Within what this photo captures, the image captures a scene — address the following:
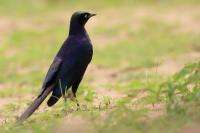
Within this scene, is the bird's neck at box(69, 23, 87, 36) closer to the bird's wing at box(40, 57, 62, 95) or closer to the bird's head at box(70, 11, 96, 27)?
the bird's head at box(70, 11, 96, 27)

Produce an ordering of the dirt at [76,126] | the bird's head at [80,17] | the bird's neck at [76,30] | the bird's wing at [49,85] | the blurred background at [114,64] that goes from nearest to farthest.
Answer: the dirt at [76,126], the blurred background at [114,64], the bird's wing at [49,85], the bird's neck at [76,30], the bird's head at [80,17]

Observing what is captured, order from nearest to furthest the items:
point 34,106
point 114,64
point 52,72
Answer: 1. point 34,106
2. point 52,72
3. point 114,64

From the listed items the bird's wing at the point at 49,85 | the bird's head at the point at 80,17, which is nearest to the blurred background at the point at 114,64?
the bird's wing at the point at 49,85

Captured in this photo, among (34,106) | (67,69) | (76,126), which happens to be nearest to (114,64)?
(67,69)

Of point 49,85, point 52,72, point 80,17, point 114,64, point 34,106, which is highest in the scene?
point 80,17

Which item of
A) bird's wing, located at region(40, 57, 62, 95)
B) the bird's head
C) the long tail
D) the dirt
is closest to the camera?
the dirt

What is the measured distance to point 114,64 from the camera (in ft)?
44.1

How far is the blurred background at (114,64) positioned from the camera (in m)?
7.31

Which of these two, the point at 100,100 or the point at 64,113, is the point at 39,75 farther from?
the point at 64,113

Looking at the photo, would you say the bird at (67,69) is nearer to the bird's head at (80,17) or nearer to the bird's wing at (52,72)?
the bird's wing at (52,72)

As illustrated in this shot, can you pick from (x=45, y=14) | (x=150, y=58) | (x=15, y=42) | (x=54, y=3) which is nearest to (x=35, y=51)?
(x=15, y=42)

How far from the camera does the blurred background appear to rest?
7.31 metres

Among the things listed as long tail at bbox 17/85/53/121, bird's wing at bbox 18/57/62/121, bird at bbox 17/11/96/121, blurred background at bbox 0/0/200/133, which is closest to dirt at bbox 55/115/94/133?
blurred background at bbox 0/0/200/133

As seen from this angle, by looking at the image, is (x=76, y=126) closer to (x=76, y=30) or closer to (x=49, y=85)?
(x=49, y=85)
